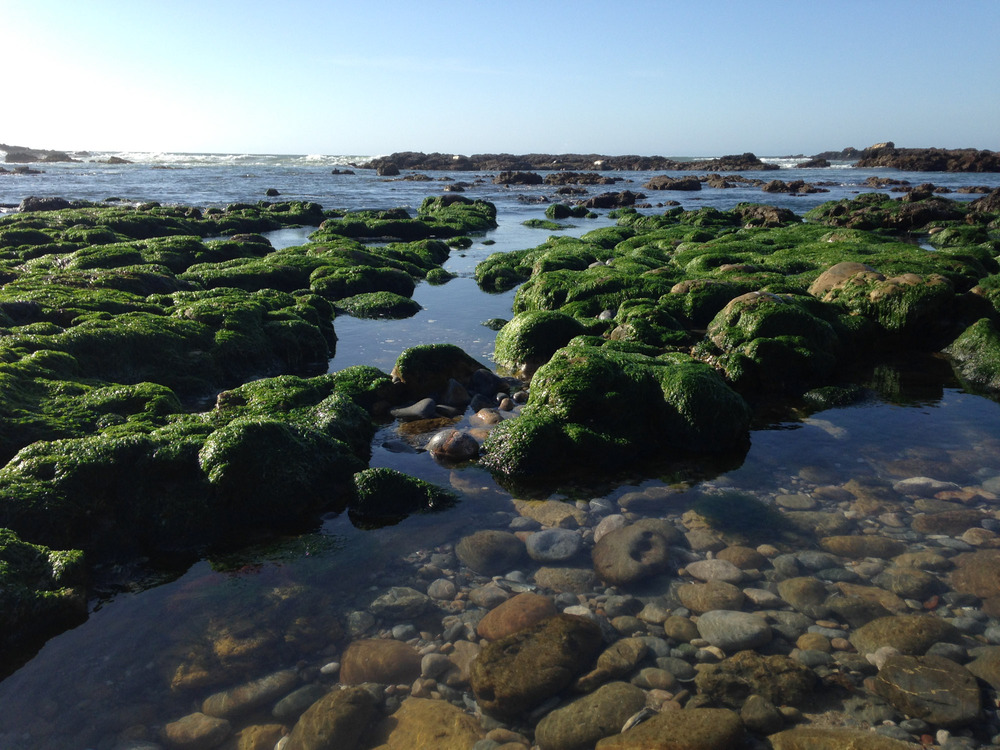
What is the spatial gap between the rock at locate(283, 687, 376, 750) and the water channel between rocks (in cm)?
25

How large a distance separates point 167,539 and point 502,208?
39140 millimetres

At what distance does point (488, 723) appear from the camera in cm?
407

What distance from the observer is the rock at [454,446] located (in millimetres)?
7633

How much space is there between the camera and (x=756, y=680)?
14.0 ft

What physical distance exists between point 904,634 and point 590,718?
245 cm

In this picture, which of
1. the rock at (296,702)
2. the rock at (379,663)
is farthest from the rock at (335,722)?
the rock at (379,663)

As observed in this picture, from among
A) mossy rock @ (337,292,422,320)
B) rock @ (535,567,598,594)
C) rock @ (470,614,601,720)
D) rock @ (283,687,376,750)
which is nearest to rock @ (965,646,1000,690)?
rock @ (470,614,601,720)

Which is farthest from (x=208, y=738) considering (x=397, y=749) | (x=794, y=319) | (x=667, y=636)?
(x=794, y=319)

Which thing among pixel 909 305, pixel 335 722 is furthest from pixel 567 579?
pixel 909 305

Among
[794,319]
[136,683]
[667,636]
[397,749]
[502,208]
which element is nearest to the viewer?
[397,749]

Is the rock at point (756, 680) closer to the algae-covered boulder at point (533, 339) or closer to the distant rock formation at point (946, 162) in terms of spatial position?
the algae-covered boulder at point (533, 339)

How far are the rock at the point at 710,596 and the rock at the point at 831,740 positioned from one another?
3.90ft

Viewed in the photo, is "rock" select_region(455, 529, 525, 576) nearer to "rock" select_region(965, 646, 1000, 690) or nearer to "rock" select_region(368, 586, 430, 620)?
"rock" select_region(368, 586, 430, 620)

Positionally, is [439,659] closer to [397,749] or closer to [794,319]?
[397,749]
